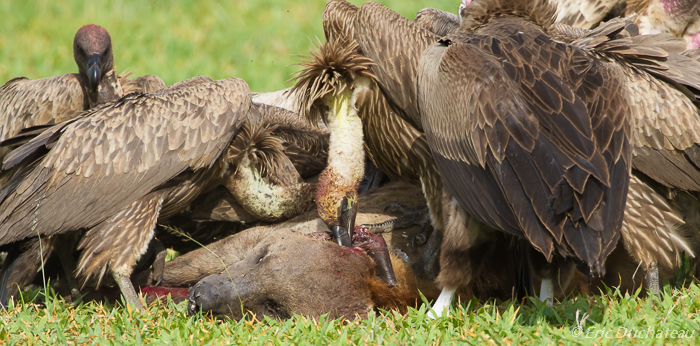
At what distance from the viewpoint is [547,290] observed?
391cm

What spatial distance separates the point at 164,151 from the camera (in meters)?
4.54

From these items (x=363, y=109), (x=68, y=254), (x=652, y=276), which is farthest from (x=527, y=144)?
(x=68, y=254)

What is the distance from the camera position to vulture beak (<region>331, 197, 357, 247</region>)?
4.30 m

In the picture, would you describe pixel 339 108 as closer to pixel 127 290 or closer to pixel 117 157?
pixel 117 157

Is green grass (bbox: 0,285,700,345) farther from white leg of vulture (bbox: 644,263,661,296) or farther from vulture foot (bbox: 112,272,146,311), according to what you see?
vulture foot (bbox: 112,272,146,311)

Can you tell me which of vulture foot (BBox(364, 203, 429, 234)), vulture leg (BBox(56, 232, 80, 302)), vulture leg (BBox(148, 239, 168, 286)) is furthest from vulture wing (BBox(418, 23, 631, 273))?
vulture leg (BBox(56, 232, 80, 302))

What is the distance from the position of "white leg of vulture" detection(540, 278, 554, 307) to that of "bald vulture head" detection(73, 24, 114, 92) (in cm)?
331

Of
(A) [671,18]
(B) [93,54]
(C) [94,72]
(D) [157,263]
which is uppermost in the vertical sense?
(A) [671,18]

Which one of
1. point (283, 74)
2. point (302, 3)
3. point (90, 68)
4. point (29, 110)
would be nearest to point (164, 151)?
point (90, 68)

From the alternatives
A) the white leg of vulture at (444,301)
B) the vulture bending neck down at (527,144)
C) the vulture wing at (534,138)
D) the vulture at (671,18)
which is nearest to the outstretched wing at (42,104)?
the vulture bending neck down at (527,144)

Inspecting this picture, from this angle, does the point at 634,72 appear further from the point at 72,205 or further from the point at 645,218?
the point at 72,205

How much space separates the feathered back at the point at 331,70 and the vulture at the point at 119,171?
0.46m

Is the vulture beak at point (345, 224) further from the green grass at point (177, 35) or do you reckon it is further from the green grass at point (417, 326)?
the green grass at point (177, 35)

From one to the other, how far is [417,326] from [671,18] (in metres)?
4.06
